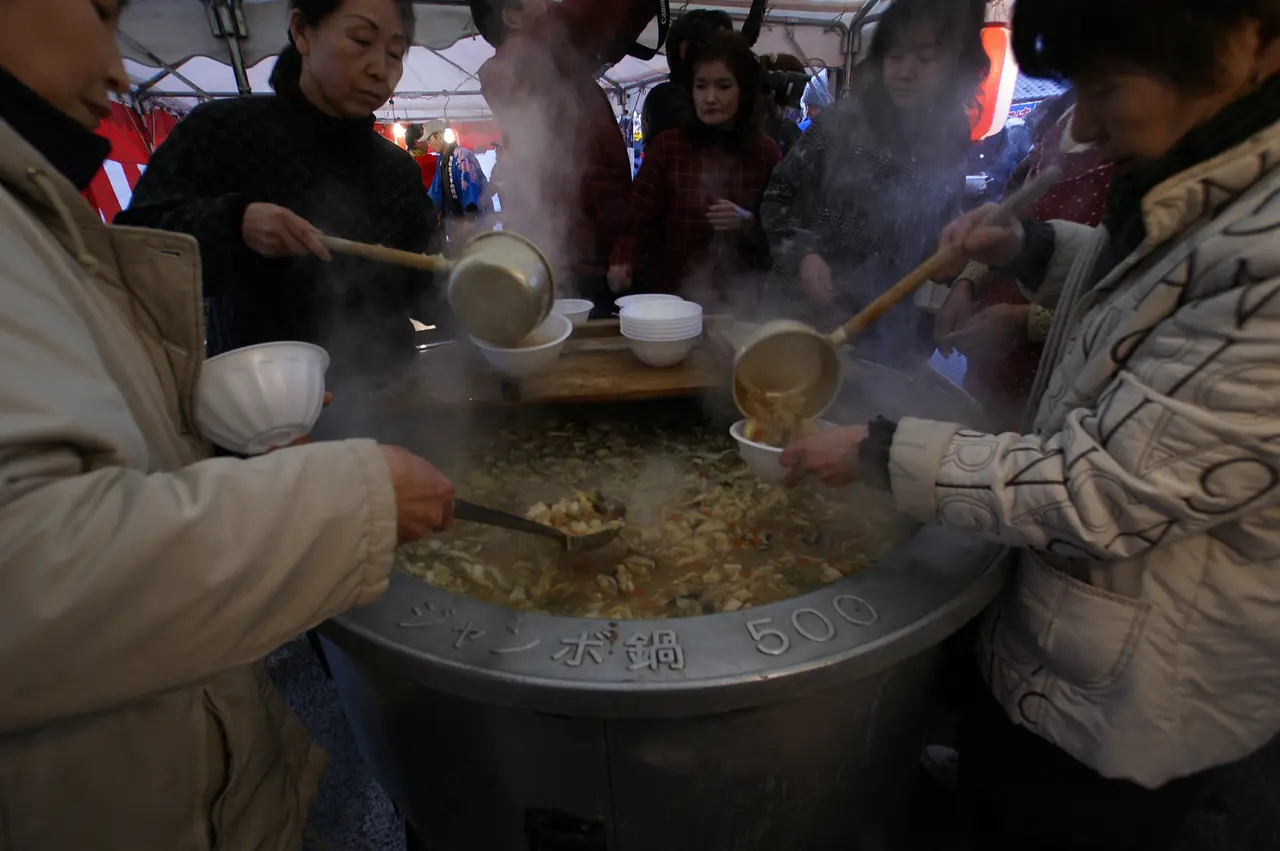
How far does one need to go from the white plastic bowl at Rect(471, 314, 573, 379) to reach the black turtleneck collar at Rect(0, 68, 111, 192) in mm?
1259

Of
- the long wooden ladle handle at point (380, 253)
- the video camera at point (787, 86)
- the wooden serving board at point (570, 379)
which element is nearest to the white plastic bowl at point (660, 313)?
the wooden serving board at point (570, 379)

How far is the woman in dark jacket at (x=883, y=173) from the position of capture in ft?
10.3

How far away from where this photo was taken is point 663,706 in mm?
1265

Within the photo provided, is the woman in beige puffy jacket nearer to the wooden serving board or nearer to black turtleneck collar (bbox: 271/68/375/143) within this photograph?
the wooden serving board

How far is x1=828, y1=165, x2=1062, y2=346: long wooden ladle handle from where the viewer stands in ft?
5.53

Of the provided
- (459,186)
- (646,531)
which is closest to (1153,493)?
(646,531)

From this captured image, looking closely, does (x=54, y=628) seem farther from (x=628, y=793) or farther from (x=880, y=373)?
(x=880, y=373)

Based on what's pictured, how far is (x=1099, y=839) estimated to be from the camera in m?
1.68

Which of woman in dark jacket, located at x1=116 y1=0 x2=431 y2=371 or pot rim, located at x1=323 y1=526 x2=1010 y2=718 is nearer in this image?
pot rim, located at x1=323 y1=526 x2=1010 y2=718

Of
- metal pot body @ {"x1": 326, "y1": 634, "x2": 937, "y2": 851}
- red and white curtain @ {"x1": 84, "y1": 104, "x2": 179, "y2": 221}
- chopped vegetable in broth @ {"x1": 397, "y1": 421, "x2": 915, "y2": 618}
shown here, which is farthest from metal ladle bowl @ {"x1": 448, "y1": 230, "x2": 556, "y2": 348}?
red and white curtain @ {"x1": 84, "y1": 104, "x2": 179, "y2": 221}

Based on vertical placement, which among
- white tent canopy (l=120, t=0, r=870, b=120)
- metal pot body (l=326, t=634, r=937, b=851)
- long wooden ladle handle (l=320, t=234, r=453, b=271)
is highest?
white tent canopy (l=120, t=0, r=870, b=120)

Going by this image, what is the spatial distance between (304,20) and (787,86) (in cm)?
403

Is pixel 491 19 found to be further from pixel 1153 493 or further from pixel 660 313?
pixel 1153 493

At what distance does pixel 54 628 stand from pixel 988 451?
1520 mm
